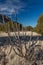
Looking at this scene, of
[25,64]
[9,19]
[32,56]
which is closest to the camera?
[25,64]

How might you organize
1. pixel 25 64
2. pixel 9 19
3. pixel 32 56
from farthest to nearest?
pixel 9 19 < pixel 32 56 < pixel 25 64

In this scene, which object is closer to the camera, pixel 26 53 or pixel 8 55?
pixel 26 53

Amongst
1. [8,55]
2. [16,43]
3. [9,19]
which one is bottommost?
[8,55]

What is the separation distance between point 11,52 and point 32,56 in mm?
1040

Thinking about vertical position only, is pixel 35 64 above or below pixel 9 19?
below

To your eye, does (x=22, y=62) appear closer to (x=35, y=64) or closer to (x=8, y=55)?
(x=35, y=64)

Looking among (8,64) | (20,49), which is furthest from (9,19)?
(8,64)

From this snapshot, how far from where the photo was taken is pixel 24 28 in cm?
794

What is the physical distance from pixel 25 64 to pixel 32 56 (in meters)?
0.50

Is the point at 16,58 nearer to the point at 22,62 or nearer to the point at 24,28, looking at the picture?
the point at 22,62

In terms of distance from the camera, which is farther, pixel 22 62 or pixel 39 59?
pixel 39 59

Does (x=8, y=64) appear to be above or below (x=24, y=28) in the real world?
below

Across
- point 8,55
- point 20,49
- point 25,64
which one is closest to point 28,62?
point 25,64

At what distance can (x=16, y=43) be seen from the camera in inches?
290
